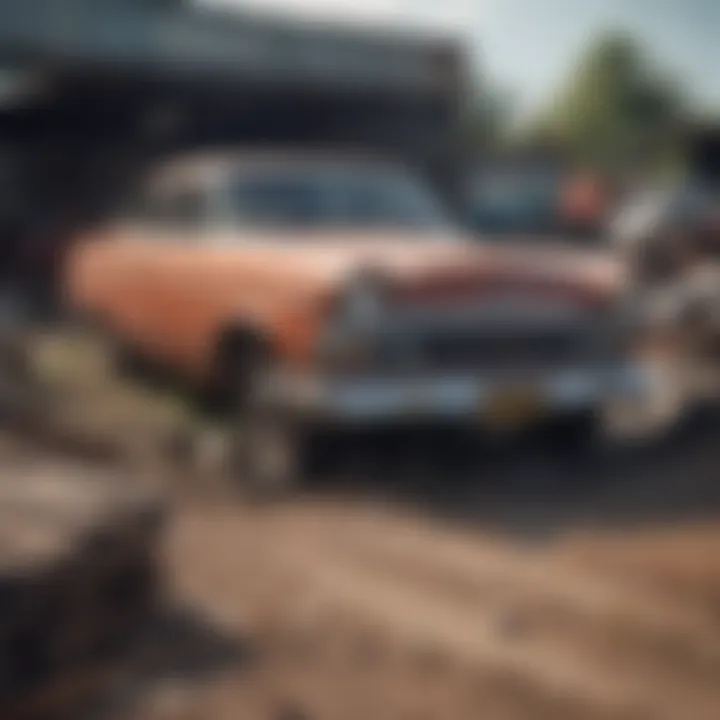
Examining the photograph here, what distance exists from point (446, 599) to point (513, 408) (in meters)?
0.38

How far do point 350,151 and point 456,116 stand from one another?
0.78 ft

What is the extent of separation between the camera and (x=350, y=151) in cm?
220

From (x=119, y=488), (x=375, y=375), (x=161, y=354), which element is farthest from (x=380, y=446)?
(x=119, y=488)

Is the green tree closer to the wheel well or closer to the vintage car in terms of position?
the vintage car

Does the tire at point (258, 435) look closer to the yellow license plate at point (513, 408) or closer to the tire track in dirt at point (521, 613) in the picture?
the tire track in dirt at point (521, 613)

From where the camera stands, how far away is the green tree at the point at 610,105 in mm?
1909

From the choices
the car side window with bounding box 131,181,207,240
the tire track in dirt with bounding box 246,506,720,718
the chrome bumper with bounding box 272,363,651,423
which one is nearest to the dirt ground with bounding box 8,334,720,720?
the tire track in dirt with bounding box 246,506,720,718

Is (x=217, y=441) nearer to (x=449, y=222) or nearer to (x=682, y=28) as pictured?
(x=449, y=222)

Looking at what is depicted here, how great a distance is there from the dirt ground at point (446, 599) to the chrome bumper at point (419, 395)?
0.11m

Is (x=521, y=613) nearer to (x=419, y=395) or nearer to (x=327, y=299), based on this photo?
(x=419, y=395)

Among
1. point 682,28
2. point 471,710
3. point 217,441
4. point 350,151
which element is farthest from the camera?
point 217,441

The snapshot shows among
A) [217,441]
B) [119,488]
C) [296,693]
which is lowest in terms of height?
[296,693]

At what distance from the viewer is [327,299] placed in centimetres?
232

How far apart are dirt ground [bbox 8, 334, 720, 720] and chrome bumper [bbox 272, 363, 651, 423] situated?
11 centimetres
